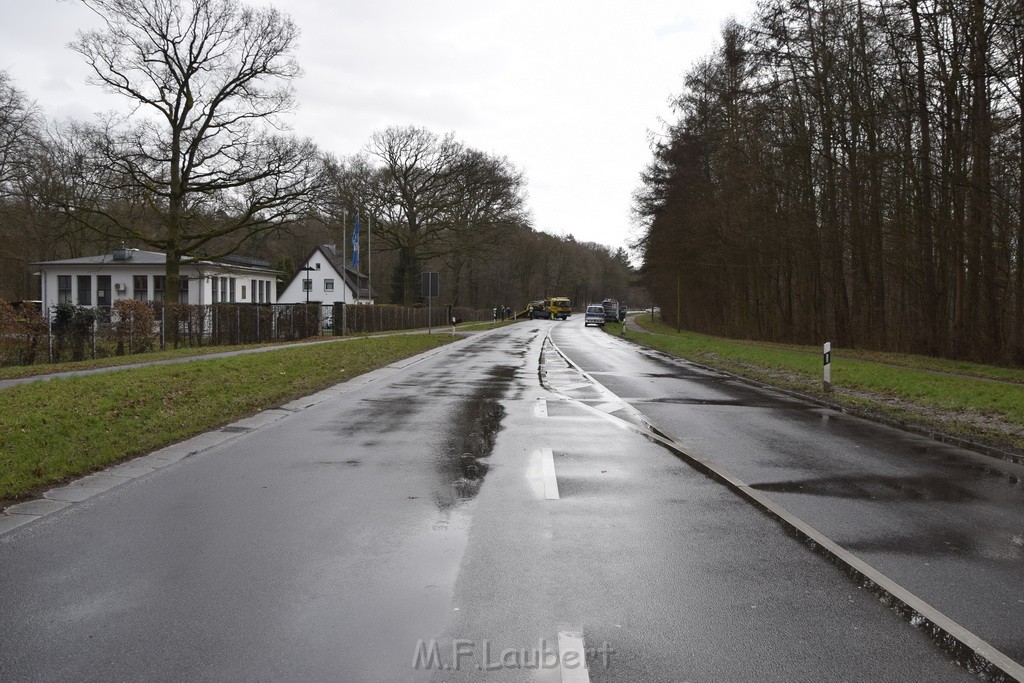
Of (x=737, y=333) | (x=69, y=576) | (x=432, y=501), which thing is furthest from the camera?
(x=737, y=333)

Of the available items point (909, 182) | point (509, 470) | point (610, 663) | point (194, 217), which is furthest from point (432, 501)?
point (194, 217)

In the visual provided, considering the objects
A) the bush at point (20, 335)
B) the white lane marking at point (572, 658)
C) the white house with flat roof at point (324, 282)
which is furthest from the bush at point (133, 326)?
the white house with flat roof at point (324, 282)

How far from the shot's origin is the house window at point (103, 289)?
162 ft

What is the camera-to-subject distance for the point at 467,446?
30.3 ft

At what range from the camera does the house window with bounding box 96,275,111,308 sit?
49.4 metres

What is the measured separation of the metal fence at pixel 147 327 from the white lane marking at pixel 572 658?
17855 millimetres

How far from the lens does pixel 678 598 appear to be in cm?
438

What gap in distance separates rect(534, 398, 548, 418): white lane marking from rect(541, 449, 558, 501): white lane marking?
3.13m

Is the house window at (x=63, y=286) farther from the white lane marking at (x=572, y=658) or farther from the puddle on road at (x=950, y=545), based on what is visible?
the white lane marking at (x=572, y=658)

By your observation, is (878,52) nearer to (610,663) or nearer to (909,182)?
(909,182)

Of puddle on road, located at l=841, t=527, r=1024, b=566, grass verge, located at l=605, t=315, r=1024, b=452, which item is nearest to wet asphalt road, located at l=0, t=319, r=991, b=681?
puddle on road, located at l=841, t=527, r=1024, b=566

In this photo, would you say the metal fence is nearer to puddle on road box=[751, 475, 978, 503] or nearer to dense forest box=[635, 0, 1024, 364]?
puddle on road box=[751, 475, 978, 503]

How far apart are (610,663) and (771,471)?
16.7 ft

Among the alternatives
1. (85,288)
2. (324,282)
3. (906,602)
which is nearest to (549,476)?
(906,602)
